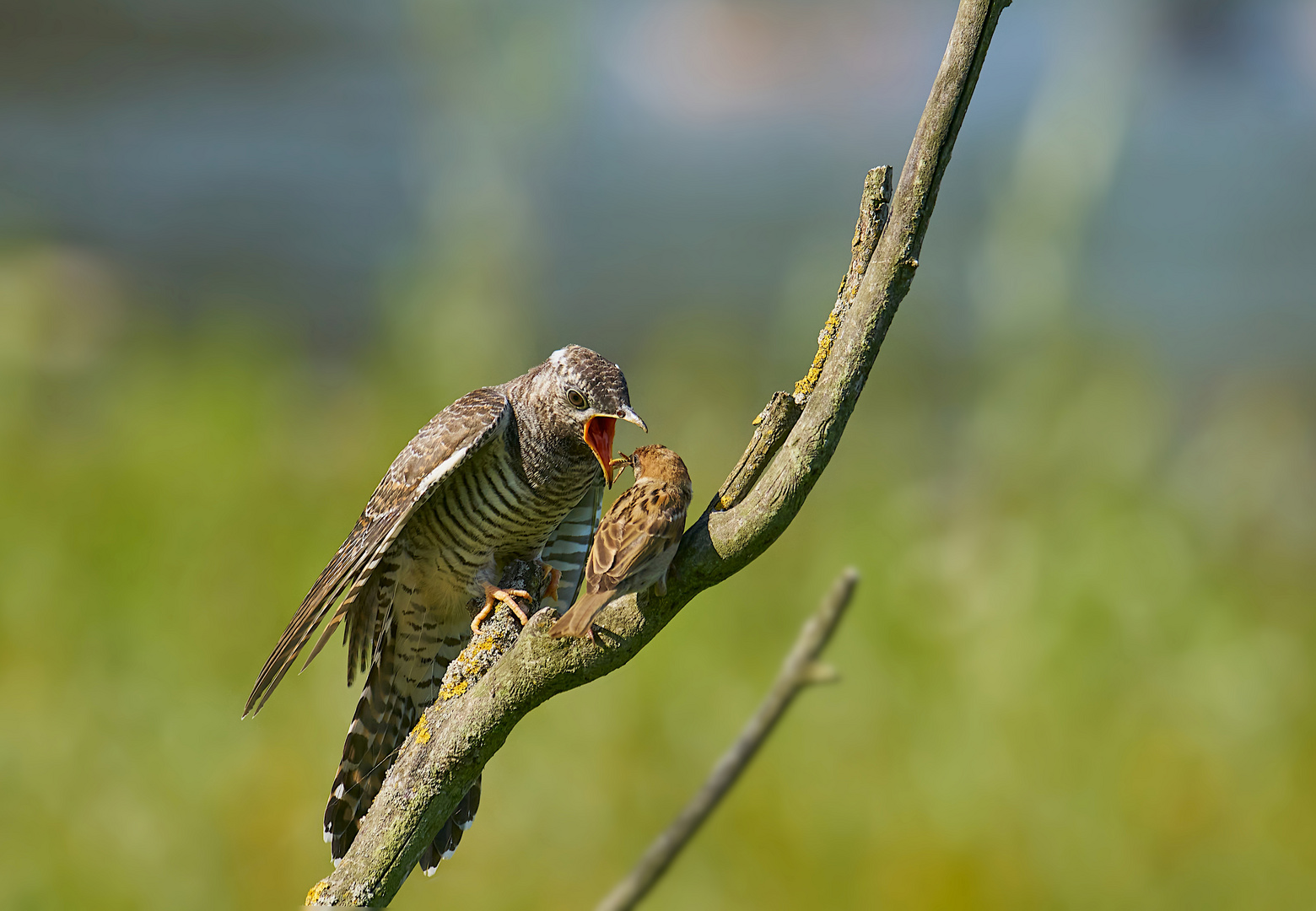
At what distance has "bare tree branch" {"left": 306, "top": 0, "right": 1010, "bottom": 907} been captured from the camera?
1001mm

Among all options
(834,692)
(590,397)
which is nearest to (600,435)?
(590,397)

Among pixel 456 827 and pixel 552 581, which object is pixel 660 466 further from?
pixel 456 827

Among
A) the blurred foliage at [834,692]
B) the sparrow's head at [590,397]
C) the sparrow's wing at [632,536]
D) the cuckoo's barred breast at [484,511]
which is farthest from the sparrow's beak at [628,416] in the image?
the blurred foliage at [834,692]

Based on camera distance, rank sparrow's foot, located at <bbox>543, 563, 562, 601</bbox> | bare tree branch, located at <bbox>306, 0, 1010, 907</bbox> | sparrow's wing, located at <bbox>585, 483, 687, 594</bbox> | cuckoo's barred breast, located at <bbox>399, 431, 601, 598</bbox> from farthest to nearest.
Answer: sparrow's foot, located at <bbox>543, 563, 562, 601</bbox>, cuckoo's barred breast, located at <bbox>399, 431, 601, 598</bbox>, sparrow's wing, located at <bbox>585, 483, 687, 594</bbox>, bare tree branch, located at <bbox>306, 0, 1010, 907</bbox>

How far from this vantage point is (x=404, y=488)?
1678mm

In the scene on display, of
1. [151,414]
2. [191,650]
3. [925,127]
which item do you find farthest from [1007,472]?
[151,414]

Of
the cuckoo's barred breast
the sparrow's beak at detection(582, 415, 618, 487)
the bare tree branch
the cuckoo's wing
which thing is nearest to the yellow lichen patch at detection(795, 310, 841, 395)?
Result: the bare tree branch

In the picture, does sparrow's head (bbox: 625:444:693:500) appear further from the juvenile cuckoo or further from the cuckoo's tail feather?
the cuckoo's tail feather

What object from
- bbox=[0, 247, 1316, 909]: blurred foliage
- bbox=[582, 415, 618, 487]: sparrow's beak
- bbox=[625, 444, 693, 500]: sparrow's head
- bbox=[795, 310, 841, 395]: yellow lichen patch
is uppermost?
bbox=[795, 310, 841, 395]: yellow lichen patch

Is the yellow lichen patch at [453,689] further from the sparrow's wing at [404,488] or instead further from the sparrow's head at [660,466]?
the sparrow's head at [660,466]

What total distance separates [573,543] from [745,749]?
82cm

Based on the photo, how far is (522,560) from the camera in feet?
6.34

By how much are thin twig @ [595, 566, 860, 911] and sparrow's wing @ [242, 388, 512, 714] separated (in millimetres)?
550

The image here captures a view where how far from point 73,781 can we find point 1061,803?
3030 mm
